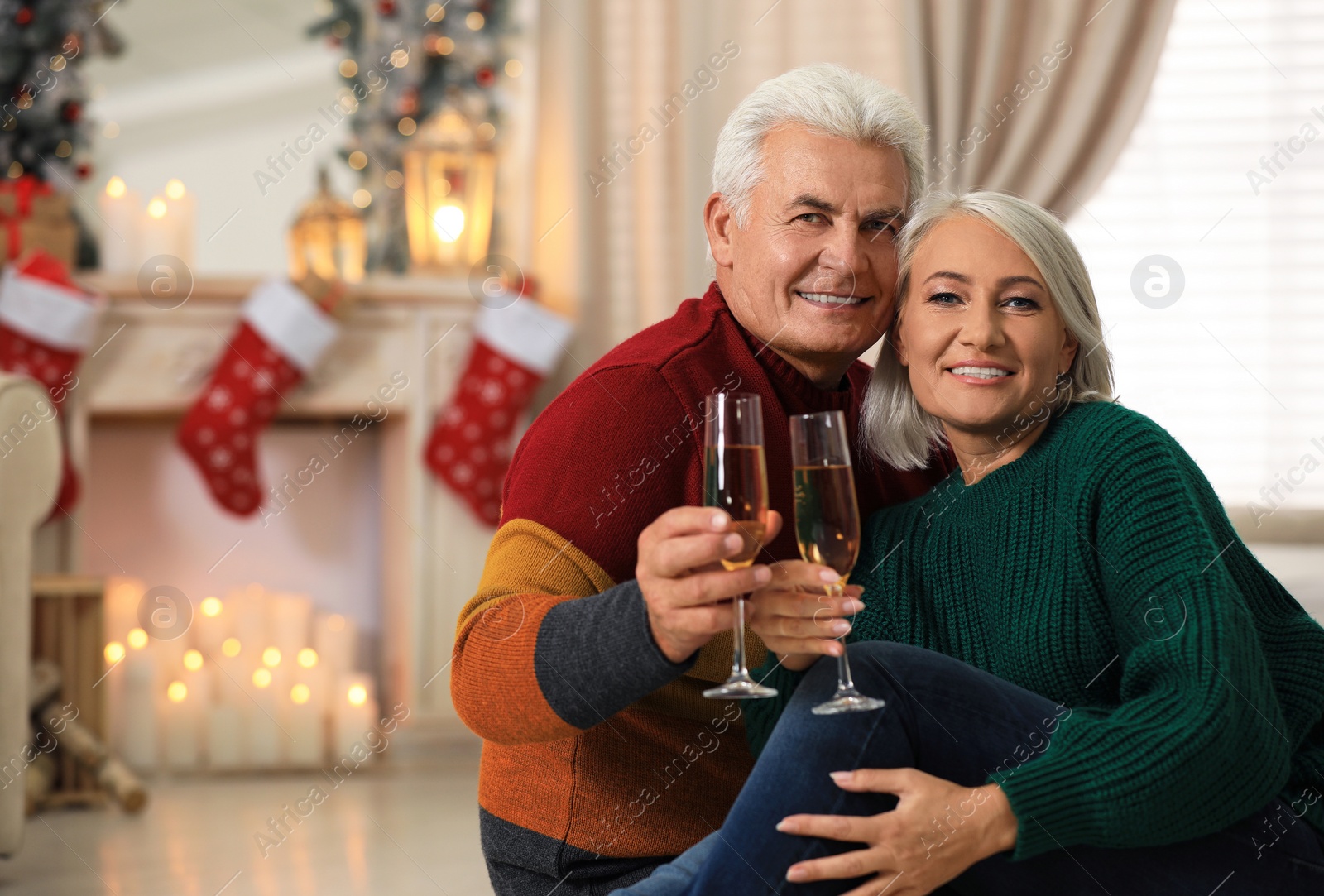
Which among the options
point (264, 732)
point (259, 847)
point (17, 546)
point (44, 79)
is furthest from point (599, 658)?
point (44, 79)

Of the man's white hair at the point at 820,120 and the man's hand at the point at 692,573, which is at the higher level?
the man's white hair at the point at 820,120

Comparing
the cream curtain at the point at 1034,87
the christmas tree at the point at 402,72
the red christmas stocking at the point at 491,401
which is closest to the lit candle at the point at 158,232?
the christmas tree at the point at 402,72

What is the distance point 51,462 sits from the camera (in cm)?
248

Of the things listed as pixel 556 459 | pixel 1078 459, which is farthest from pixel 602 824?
pixel 1078 459

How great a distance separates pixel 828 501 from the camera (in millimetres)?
1048

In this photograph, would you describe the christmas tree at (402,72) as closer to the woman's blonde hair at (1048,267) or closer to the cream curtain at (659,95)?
the cream curtain at (659,95)

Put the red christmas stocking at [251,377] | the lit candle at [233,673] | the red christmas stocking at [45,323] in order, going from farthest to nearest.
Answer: the lit candle at [233,673]
the red christmas stocking at [251,377]
the red christmas stocking at [45,323]

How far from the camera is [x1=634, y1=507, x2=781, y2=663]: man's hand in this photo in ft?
3.17

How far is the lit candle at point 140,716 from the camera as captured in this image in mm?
3320

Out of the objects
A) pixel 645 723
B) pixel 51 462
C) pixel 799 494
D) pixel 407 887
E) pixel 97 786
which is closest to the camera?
pixel 799 494

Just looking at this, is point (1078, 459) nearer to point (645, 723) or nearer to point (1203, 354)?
point (645, 723)

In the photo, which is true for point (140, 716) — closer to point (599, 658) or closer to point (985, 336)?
point (599, 658)

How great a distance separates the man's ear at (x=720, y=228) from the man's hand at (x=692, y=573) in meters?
0.63

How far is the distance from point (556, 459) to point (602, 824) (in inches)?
15.6
